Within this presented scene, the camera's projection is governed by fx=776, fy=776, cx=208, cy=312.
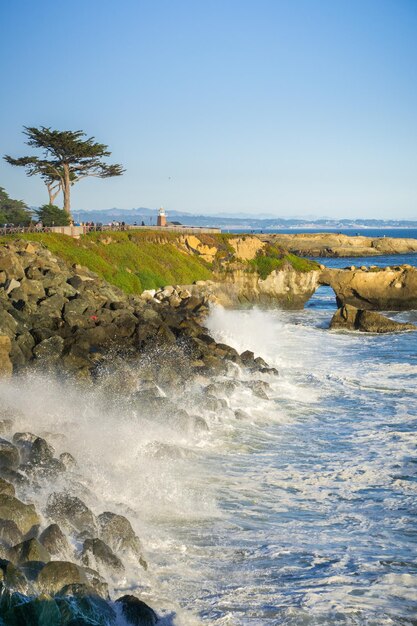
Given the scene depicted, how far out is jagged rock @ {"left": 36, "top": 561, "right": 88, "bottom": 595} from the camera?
7.81 meters

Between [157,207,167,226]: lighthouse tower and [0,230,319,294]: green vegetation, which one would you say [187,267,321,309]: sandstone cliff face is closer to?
[0,230,319,294]: green vegetation

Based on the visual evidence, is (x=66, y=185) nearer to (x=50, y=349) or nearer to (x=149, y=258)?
(x=149, y=258)

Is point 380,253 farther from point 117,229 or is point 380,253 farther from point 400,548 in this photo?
point 400,548

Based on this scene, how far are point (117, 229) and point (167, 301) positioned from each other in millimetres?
15149

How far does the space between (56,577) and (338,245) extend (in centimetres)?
11110

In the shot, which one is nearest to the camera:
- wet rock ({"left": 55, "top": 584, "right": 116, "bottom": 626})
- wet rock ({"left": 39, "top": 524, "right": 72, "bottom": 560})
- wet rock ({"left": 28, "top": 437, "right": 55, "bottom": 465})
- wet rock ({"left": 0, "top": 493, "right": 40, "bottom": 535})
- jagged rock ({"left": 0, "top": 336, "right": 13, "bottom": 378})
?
wet rock ({"left": 55, "top": 584, "right": 116, "bottom": 626})

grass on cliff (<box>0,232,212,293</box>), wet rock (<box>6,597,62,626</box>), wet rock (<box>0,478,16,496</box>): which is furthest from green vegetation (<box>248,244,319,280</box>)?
wet rock (<box>6,597,62,626</box>)

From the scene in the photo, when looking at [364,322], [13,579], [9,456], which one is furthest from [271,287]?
[13,579]

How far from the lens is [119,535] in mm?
9719

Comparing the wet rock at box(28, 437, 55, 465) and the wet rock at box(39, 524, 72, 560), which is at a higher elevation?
the wet rock at box(28, 437, 55, 465)

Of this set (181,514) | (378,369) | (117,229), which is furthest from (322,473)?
(117,229)

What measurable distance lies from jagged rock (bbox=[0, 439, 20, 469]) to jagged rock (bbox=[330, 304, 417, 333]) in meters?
23.8

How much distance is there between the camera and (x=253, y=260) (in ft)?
144

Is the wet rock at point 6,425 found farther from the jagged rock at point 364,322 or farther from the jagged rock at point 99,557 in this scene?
the jagged rock at point 364,322
